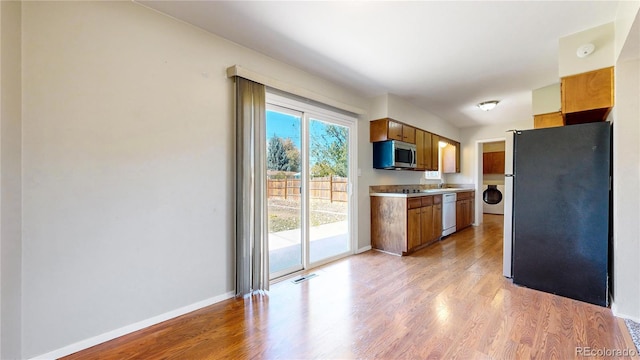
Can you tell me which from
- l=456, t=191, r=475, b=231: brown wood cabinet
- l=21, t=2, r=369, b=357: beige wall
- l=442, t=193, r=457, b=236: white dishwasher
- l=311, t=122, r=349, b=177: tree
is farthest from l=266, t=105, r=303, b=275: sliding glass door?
l=456, t=191, r=475, b=231: brown wood cabinet

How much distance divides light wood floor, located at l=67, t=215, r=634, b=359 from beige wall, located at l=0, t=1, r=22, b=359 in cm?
43

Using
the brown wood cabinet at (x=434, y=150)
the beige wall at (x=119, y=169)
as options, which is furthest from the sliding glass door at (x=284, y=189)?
the brown wood cabinet at (x=434, y=150)

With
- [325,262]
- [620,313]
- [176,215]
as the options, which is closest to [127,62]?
[176,215]

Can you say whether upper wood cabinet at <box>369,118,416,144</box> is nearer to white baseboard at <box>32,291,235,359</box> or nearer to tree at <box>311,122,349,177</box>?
tree at <box>311,122,349,177</box>

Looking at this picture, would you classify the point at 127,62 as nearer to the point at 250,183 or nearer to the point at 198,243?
the point at 250,183

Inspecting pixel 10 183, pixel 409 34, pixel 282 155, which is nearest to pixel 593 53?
pixel 409 34

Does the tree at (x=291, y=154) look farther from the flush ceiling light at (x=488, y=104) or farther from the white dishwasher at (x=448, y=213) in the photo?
the flush ceiling light at (x=488, y=104)

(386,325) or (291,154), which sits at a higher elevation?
(291,154)

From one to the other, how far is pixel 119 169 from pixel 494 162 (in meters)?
8.83

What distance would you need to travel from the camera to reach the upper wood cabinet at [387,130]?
4.02 m

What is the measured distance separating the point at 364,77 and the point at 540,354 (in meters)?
3.08

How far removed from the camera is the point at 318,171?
349 centimetres

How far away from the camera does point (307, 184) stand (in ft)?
10.7

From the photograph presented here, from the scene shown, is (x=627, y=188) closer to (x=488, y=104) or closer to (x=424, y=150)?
(x=488, y=104)
